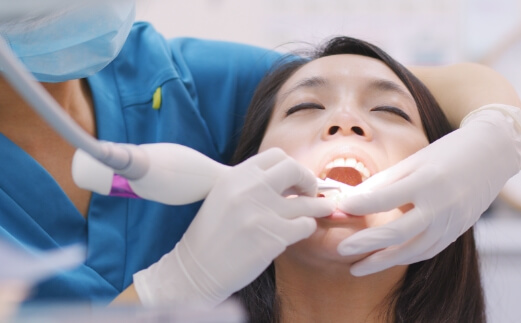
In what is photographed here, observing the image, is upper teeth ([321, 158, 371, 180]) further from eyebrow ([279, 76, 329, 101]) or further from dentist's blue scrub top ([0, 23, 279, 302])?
dentist's blue scrub top ([0, 23, 279, 302])

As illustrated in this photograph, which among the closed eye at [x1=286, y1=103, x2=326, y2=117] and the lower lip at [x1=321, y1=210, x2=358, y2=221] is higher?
the closed eye at [x1=286, y1=103, x2=326, y2=117]

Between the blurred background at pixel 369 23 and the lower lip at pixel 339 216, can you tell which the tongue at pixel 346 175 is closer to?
the lower lip at pixel 339 216

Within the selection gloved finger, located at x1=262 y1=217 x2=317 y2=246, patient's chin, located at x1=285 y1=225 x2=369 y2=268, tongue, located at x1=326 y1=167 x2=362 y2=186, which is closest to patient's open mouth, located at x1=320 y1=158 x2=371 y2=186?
tongue, located at x1=326 y1=167 x2=362 y2=186

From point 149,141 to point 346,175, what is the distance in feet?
1.73

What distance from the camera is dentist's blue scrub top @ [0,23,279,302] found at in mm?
1322

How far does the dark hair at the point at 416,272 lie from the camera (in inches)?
53.3

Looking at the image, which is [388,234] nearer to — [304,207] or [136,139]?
[304,207]

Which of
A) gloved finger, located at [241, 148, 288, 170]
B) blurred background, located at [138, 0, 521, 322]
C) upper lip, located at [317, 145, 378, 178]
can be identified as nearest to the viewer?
gloved finger, located at [241, 148, 288, 170]

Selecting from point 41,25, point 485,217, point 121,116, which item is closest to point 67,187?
point 121,116

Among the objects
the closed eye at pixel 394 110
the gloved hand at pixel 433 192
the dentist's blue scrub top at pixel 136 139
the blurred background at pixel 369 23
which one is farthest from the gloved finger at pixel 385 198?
the blurred background at pixel 369 23

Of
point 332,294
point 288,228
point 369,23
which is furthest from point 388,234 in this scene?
point 369,23

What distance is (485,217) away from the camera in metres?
2.35

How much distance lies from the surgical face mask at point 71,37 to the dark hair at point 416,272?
43cm

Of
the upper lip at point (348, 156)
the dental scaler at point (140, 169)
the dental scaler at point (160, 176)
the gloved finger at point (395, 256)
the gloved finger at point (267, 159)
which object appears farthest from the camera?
the upper lip at point (348, 156)
